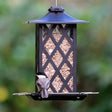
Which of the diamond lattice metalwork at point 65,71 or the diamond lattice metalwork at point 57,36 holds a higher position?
the diamond lattice metalwork at point 57,36

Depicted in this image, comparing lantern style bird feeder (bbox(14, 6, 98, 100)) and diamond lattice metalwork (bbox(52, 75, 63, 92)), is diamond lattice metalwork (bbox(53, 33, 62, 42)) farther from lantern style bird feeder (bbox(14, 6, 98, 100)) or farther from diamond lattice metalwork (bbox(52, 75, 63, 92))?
diamond lattice metalwork (bbox(52, 75, 63, 92))

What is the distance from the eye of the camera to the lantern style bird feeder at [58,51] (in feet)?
19.2

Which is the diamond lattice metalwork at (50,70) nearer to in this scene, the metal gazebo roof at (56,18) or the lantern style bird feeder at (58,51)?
the lantern style bird feeder at (58,51)

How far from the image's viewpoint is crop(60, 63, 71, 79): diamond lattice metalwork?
19.5 feet

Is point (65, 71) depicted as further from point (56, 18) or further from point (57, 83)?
point (56, 18)

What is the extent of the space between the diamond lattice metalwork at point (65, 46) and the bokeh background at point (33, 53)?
193 cm

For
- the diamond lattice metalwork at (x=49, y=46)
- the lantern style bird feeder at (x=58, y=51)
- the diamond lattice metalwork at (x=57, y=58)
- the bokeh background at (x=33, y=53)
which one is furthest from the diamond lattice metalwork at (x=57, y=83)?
the bokeh background at (x=33, y=53)

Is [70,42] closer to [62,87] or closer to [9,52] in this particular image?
[62,87]

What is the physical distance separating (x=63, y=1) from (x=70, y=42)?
159 inches

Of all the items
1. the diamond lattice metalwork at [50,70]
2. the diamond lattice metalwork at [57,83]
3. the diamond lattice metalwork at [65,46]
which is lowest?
the diamond lattice metalwork at [57,83]

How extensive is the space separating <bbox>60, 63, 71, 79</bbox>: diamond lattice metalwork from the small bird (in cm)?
23

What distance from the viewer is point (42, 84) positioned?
5629 mm

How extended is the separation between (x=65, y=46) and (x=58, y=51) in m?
0.09

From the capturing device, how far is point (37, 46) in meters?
5.99
